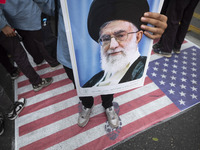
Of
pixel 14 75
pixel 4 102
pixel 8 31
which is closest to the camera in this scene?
pixel 8 31

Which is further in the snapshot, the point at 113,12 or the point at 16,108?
the point at 16,108

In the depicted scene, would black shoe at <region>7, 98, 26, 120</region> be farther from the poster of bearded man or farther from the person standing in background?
the person standing in background

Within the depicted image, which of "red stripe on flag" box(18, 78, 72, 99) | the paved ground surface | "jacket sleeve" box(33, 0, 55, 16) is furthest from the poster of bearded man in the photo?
"red stripe on flag" box(18, 78, 72, 99)

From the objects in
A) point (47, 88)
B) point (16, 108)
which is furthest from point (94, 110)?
point (16, 108)

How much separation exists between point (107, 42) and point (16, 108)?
4.42 feet

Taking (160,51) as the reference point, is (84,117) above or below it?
below

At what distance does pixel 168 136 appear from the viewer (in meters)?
1.18

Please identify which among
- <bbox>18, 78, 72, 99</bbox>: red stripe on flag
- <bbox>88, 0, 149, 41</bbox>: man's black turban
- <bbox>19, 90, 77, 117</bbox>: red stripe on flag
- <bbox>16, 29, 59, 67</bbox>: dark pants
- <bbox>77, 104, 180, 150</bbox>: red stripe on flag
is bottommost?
<bbox>77, 104, 180, 150</bbox>: red stripe on flag

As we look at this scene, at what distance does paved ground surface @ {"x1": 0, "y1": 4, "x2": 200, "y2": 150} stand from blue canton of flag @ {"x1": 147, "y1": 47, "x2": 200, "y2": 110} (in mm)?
142

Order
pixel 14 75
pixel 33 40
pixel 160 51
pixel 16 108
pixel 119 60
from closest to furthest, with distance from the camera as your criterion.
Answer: pixel 119 60
pixel 16 108
pixel 33 40
pixel 14 75
pixel 160 51

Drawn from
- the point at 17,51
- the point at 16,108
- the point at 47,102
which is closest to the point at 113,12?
the point at 17,51

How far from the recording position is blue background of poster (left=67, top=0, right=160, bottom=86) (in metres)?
0.43

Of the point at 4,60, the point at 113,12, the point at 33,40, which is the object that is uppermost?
the point at 113,12

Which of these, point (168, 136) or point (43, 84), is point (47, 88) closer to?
point (43, 84)
